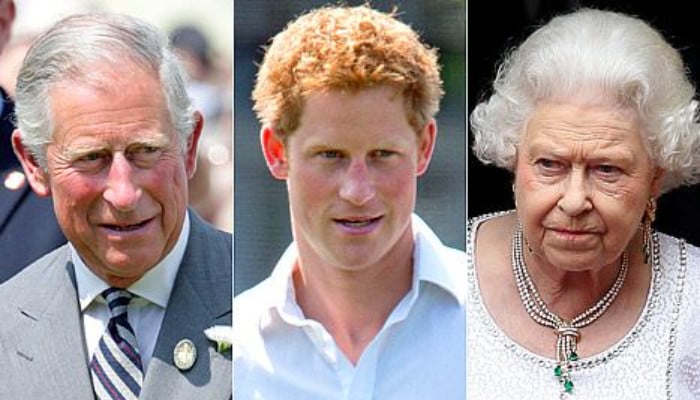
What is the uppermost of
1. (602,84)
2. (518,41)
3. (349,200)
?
(518,41)

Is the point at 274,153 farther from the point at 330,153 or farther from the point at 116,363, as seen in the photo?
the point at 116,363

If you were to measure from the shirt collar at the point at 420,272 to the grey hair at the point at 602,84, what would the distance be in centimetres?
24

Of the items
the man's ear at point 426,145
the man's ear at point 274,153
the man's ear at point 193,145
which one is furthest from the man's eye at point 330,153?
the man's ear at point 193,145

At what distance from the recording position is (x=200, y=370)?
2770 mm

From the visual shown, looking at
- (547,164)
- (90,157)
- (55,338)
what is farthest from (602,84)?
(55,338)

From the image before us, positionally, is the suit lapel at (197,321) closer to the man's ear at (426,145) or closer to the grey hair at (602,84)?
the man's ear at (426,145)

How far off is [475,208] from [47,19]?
1159 millimetres

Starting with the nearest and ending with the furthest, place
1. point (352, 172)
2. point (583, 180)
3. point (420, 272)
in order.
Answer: point (583, 180) → point (352, 172) → point (420, 272)

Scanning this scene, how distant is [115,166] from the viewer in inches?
105

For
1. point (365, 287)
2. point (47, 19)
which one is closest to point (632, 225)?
point (365, 287)

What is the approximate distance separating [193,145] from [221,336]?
1.58 feet

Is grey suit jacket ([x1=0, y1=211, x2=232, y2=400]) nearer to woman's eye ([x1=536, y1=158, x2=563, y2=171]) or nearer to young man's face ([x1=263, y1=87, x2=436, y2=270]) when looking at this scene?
young man's face ([x1=263, y1=87, x2=436, y2=270])

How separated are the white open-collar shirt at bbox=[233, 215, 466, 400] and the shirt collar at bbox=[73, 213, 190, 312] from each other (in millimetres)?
178

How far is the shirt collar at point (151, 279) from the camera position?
2.75 meters
